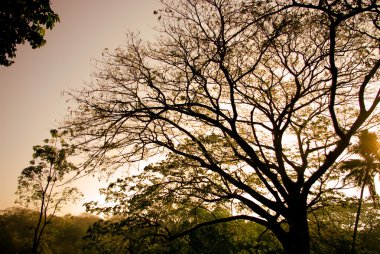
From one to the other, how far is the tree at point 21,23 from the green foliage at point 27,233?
156 feet

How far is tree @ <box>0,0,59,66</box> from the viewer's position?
232 inches

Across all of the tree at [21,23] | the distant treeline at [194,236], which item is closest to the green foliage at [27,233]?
the distant treeline at [194,236]

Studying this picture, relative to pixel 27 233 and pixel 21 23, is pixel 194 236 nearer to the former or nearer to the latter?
pixel 21 23

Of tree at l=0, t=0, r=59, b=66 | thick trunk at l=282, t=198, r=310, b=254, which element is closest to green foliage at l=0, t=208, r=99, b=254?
thick trunk at l=282, t=198, r=310, b=254

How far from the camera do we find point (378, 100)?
28.9 feet

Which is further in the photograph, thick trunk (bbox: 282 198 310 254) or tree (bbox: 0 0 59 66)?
thick trunk (bbox: 282 198 310 254)

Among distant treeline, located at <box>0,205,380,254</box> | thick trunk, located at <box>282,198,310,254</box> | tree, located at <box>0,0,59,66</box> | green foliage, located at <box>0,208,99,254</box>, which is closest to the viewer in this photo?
tree, located at <box>0,0,59,66</box>

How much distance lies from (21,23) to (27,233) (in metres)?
58.5

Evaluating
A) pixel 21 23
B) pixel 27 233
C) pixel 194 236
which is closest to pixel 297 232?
pixel 21 23

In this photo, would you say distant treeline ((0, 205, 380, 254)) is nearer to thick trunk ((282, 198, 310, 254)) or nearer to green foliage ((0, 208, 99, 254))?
green foliage ((0, 208, 99, 254))

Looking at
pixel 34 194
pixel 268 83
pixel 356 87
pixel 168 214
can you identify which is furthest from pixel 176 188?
pixel 34 194

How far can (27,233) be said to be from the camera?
174ft

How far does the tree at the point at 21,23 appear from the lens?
589cm

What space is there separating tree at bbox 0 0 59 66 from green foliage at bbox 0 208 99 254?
4766cm
